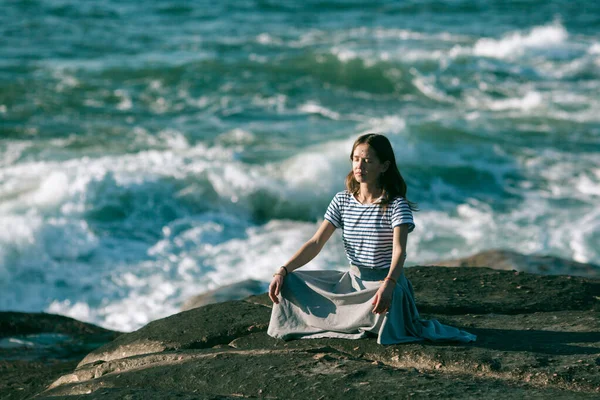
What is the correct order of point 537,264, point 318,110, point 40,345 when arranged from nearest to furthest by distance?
point 40,345 < point 537,264 < point 318,110

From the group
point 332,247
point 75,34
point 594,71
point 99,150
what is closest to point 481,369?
point 332,247

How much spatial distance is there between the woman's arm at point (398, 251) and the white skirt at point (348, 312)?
11 centimetres

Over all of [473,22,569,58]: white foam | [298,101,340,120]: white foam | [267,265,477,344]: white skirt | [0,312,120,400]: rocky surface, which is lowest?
[0,312,120,400]: rocky surface

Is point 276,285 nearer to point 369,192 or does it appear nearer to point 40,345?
point 369,192

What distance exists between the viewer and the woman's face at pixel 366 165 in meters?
4.46

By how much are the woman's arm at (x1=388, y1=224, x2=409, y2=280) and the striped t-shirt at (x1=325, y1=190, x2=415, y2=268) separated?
0.11 feet

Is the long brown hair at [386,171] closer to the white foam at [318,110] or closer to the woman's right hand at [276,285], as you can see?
the woman's right hand at [276,285]

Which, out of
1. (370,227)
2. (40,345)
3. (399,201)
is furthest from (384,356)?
(40,345)

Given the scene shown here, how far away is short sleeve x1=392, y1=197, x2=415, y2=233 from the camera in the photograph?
4402mm

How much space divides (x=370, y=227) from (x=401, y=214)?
0.18 metres

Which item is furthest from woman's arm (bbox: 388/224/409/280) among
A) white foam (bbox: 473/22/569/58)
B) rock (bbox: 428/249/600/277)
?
white foam (bbox: 473/22/569/58)

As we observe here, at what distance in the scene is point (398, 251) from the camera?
4.38m

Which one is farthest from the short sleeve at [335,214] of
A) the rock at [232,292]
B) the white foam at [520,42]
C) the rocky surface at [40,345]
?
the white foam at [520,42]

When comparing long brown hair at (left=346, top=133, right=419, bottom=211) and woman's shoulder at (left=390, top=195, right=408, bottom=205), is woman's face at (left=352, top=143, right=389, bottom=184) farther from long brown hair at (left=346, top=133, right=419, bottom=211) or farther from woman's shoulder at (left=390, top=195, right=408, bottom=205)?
woman's shoulder at (left=390, top=195, right=408, bottom=205)
